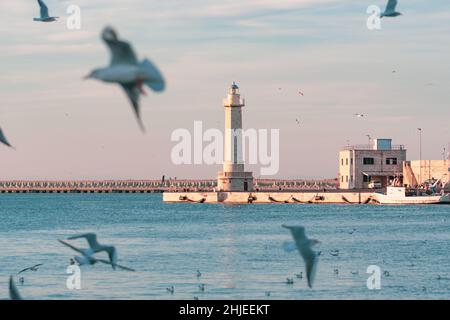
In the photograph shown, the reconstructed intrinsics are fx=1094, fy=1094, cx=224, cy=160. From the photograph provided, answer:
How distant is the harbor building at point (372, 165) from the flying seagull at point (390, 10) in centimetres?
10977

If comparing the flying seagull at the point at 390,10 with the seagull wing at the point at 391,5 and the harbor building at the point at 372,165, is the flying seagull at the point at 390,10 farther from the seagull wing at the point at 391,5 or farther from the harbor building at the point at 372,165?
the harbor building at the point at 372,165

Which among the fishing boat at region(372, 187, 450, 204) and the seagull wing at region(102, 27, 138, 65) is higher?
the seagull wing at region(102, 27, 138, 65)

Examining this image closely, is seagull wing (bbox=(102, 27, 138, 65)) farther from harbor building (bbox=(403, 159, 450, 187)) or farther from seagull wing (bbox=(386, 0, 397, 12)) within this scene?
harbor building (bbox=(403, 159, 450, 187))

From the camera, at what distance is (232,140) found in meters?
114

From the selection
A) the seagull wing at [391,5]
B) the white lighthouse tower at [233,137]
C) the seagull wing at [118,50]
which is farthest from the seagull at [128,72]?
the white lighthouse tower at [233,137]

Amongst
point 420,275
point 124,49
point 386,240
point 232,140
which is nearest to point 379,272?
point 420,275

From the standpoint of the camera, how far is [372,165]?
12838 cm

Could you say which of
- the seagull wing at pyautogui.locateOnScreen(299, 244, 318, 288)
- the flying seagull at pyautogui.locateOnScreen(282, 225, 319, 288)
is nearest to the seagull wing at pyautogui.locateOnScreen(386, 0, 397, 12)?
the flying seagull at pyautogui.locateOnScreen(282, 225, 319, 288)

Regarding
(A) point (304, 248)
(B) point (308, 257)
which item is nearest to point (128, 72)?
(A) point (304, 248)

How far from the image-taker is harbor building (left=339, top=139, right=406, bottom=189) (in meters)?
128

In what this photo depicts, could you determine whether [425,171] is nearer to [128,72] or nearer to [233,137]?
[233,137]

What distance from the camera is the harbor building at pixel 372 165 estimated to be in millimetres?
128250

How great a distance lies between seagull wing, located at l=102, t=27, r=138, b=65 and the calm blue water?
2363 centimetres
